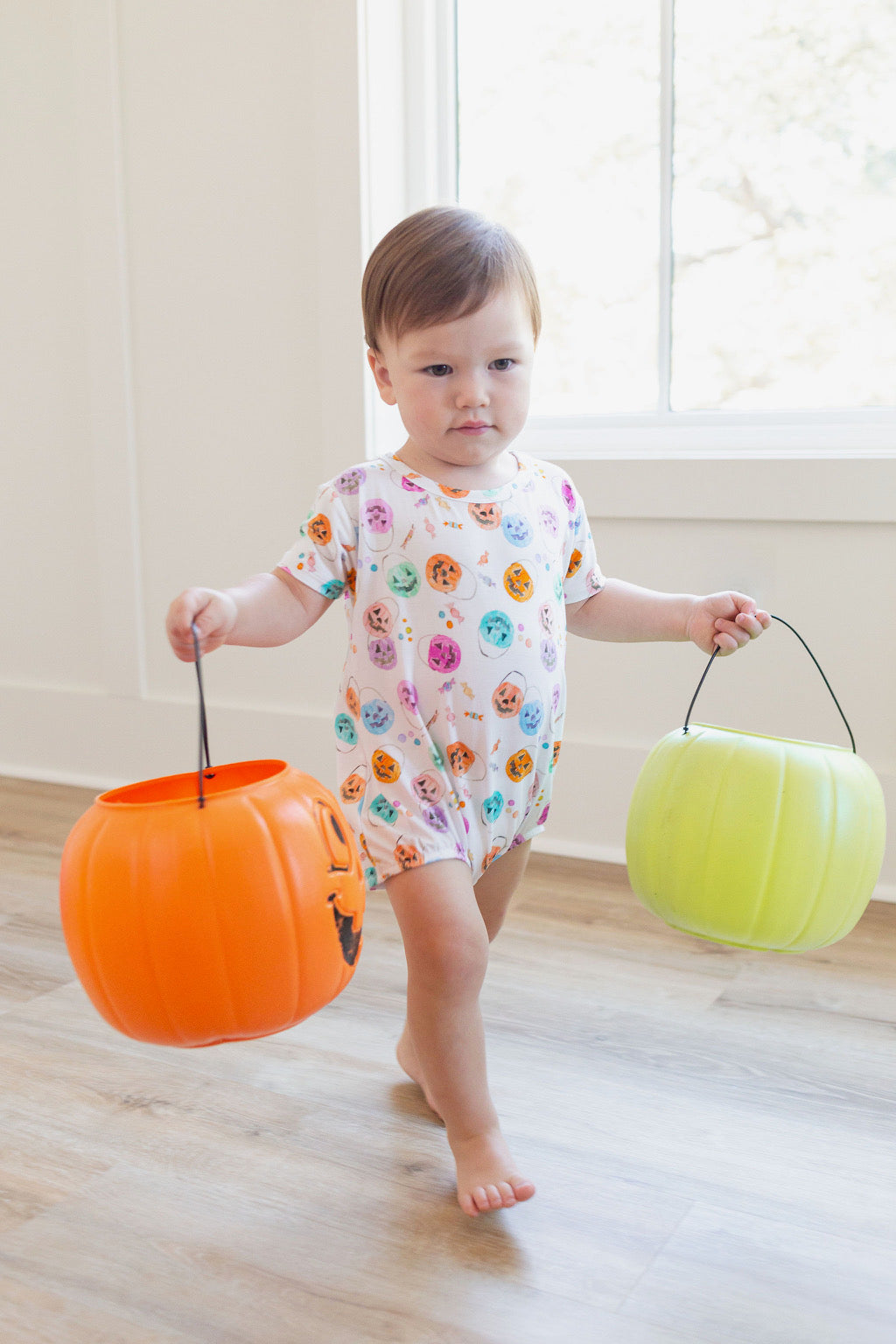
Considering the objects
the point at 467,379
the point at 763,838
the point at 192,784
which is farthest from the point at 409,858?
the point at 467,379

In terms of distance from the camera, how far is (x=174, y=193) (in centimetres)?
237

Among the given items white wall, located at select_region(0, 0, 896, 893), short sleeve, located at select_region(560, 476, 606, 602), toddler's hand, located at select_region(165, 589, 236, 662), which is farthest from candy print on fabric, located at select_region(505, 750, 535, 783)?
white wall, located at select_region(0, 0, 896, 893)

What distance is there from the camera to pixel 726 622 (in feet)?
4.08

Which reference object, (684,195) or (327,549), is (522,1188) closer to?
(327,549)

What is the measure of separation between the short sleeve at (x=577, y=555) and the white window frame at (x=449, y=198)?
0.75 metres

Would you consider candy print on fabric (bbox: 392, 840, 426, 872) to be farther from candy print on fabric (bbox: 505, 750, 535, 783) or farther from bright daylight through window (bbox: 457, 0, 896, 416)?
bright daylight through window (bbox: 457, 0, 896, 416)

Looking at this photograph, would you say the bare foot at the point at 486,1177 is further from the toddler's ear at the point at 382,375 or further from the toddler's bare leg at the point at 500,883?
the toddler's ear at the point at 382,375

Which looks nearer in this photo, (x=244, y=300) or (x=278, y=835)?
(x=278, y=835)

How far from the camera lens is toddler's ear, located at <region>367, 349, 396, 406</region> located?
123 centimetres

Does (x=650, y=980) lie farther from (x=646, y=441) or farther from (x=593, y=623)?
(x=646, y=441)

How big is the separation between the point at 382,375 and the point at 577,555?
286mm

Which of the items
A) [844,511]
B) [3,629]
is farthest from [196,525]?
[844,511]

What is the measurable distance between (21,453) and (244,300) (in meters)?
0.69

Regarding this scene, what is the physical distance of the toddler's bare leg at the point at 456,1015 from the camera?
3.66ft
